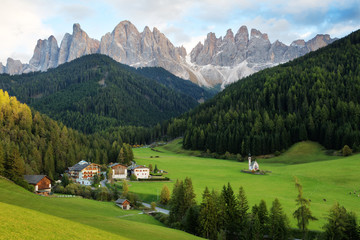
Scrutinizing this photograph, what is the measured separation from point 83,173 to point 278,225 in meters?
70.5

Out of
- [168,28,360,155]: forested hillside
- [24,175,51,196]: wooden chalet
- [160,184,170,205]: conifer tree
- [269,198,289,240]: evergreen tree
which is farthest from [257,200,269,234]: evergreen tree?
[168,28,360,155]: forested hillside

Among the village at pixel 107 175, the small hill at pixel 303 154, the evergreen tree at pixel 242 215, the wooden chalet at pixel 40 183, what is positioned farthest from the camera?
the small hill at pixel 303 154

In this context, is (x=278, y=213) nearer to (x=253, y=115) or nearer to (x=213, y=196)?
(x=213, y=196)

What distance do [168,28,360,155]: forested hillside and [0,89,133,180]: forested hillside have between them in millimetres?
50567

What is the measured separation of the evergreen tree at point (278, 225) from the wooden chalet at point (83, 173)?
6493 centimetres

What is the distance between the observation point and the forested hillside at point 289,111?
119 meters

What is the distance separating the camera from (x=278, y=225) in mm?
38406

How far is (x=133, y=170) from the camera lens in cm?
9194

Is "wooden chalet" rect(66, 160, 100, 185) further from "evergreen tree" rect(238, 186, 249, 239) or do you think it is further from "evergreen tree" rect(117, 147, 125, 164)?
"evergreen tree" rect(238, 186, 249, 239)

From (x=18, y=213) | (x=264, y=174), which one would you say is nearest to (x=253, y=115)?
(x=264, y=174)

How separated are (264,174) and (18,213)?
69.6m

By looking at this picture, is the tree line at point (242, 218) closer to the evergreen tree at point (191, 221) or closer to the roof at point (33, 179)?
the evergreen tree at point (191, 221)

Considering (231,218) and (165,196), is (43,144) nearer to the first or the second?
(165,196)

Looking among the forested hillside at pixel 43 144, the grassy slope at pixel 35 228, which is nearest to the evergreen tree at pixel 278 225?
the grassy slope at pixel 35 228
